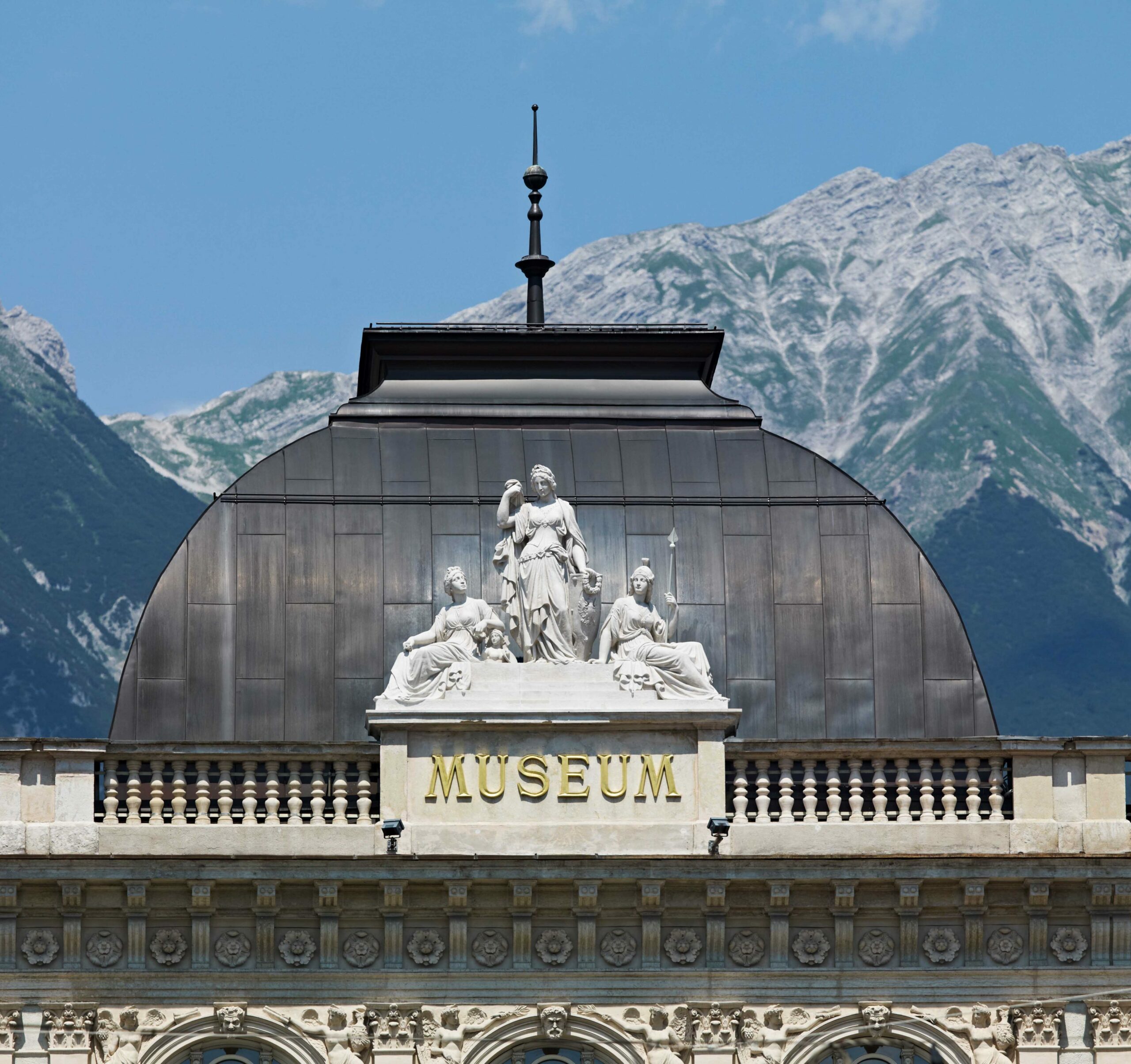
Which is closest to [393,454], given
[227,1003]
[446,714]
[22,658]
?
[446,714]

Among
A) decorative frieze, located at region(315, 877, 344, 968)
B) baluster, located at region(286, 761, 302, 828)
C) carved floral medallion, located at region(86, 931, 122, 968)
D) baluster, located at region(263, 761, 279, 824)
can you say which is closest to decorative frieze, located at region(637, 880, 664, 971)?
decorative frieze, located at region(315, 877, 344, 968)

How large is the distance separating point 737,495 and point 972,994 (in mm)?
8963

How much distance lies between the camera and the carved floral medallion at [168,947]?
4306 centimetres

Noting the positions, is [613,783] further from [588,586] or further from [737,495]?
[737,495]

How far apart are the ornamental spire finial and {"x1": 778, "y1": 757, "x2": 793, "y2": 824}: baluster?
11.9 meters

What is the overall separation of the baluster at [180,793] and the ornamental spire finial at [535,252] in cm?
1261

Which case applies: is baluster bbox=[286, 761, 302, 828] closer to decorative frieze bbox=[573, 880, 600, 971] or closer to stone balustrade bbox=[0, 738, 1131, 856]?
stone balustrade bbox=[0, 738, 1131, 856]

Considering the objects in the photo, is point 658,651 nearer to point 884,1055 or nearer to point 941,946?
point 941,946

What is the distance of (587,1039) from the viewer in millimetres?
43281

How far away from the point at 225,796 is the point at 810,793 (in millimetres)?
7932

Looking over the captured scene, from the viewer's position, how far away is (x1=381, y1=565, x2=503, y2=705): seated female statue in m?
44.2

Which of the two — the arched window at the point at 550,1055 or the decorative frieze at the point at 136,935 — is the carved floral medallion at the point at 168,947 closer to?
the decorative frieze at the point at 136,935

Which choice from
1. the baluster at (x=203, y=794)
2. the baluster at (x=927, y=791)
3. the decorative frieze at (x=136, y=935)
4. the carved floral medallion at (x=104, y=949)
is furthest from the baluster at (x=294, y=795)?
the baluster at (x=927, y=791)

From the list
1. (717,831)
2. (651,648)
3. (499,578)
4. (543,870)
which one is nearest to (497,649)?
(651,648)
